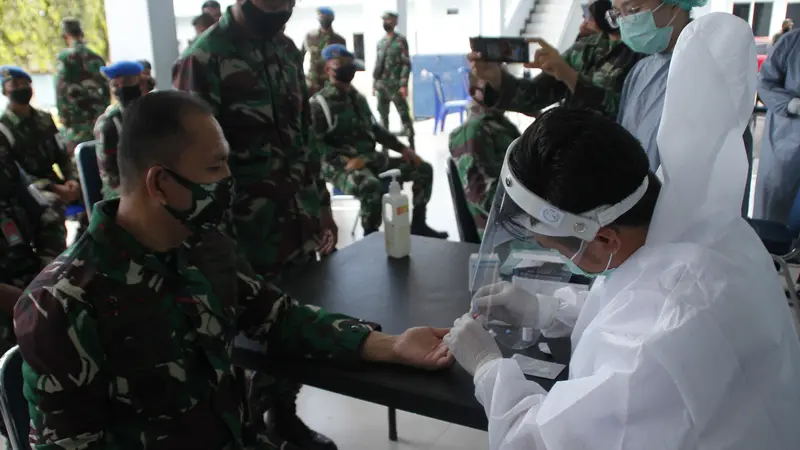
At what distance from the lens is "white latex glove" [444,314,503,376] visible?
112 cm

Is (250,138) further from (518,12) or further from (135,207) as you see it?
(518,12)

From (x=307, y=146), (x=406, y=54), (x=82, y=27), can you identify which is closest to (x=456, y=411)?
(x=307, y=146)

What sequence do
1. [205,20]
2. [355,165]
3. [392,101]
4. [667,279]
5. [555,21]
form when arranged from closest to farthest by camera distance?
[667,279]
[355,165]
[205,20]
[392,101]
[555,21]

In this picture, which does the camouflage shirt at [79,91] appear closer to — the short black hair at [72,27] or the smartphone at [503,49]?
the short black hair at [72,27]

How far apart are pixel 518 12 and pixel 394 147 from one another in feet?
31.7

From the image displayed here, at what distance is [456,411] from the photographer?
1.07 metres

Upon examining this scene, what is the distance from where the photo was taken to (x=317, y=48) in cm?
754

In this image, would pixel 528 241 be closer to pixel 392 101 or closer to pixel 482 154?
pixel 482 154

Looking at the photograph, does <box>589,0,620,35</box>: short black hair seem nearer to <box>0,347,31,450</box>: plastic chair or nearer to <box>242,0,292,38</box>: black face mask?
<box>242,0,292,38</box>: black face mask

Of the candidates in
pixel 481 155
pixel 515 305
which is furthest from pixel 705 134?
pixel 481 155

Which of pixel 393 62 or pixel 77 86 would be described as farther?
pixel 393 62

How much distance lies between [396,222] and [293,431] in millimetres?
786

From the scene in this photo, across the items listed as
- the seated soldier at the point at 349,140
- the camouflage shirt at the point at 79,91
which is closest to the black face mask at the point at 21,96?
the camouflage shirt at the point at 79,91

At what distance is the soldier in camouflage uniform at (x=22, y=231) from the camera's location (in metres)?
2.20
